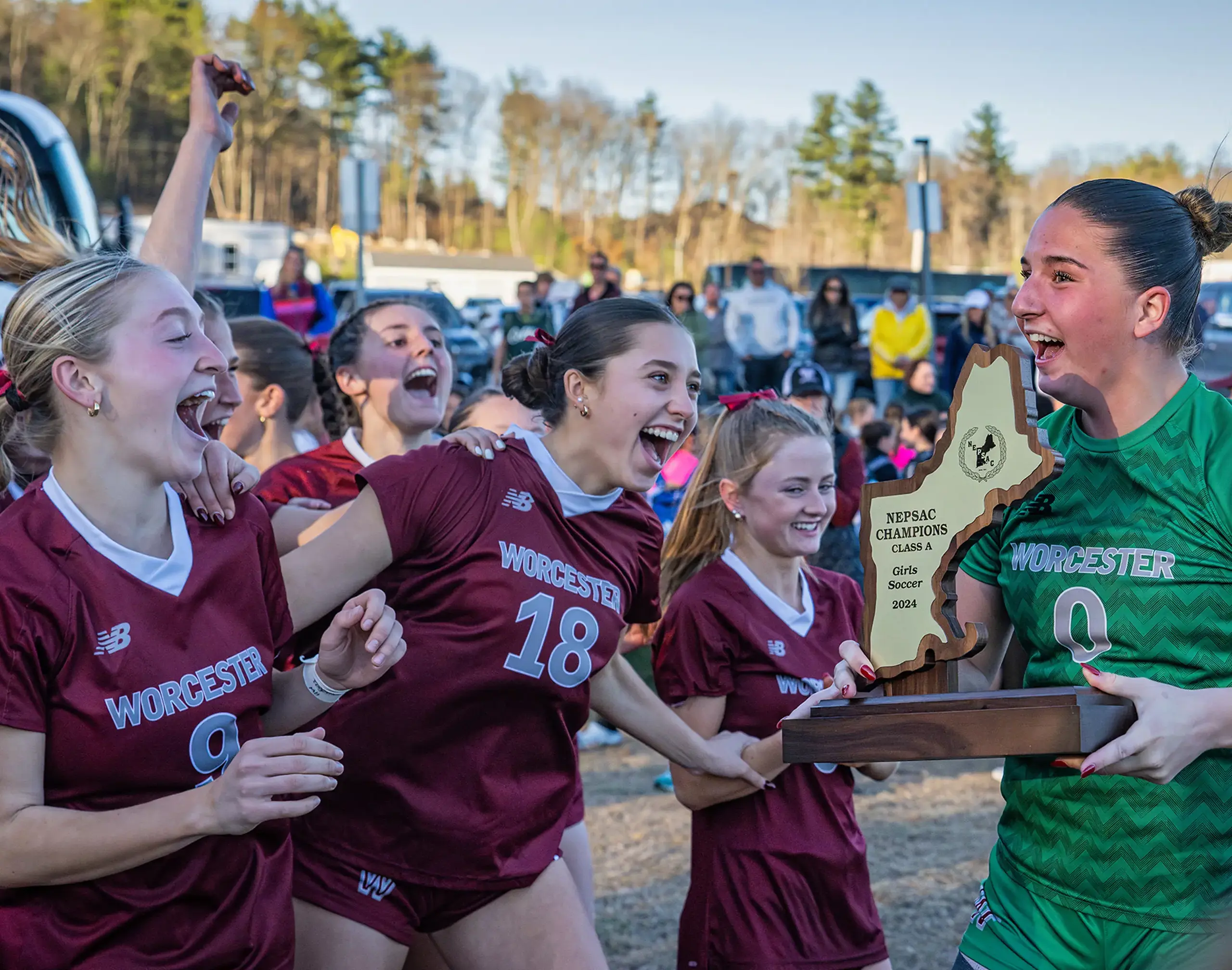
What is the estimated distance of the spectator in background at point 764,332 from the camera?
15.4 m

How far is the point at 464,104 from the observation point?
9131 centimetres

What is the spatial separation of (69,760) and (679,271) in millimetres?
77775

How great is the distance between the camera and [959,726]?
2332mm

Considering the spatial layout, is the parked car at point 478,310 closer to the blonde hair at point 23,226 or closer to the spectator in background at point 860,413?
the spectator in background at point 860,413

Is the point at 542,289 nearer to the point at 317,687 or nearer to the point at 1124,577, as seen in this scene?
the point at 317,687

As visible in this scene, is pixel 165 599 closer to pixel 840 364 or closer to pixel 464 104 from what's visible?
pixel 840 364

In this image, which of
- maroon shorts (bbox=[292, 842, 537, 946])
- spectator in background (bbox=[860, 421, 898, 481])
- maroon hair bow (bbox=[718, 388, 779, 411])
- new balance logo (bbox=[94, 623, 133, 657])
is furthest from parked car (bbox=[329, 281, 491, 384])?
new balance logo (bbox=[94, 623, 133, 657])

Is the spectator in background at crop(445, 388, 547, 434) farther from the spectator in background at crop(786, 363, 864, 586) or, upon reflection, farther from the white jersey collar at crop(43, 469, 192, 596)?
the spectator in background at crop(786, 363, 864, 586)

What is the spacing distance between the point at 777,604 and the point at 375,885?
139 centimetres

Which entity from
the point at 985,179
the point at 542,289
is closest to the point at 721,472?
the point at 542,289

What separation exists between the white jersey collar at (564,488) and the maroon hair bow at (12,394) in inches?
48.0

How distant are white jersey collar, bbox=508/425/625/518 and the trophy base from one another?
0.90 metres

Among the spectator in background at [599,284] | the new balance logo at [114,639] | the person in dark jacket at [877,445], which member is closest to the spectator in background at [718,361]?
the spectator in background at [599,284]

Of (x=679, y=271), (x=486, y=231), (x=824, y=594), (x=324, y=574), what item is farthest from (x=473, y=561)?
(x=486, y=231)
